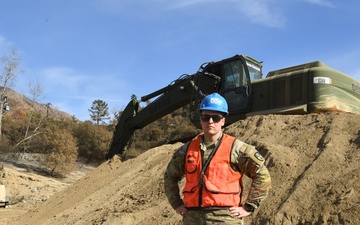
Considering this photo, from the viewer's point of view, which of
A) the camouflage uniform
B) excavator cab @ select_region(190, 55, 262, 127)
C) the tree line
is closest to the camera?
the camouflage uniform

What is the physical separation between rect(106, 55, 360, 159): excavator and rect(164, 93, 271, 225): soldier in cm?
620

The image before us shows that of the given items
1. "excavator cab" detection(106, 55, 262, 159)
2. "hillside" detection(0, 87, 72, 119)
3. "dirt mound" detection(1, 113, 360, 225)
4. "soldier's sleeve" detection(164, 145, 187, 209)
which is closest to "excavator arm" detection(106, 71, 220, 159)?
"excavator cab" detection(106, 55, 262, 159)

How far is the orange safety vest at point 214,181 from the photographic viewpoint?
9.92 feet

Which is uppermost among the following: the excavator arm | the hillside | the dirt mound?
the hillside

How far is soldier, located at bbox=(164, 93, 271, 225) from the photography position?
302cm

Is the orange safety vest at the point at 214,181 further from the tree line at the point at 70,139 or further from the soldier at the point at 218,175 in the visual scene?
the tree line at the point at 70,139

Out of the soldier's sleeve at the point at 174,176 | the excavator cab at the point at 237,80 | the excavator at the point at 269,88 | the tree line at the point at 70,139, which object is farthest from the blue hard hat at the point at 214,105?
the tree line at the point at 70,139

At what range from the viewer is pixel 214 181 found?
3045mm

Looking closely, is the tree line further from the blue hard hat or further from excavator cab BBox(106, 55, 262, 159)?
the blue hard hat

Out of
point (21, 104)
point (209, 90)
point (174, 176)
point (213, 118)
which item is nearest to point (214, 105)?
point (213, 118)

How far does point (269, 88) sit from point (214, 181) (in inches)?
274

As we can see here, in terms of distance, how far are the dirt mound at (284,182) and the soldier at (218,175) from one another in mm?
2295

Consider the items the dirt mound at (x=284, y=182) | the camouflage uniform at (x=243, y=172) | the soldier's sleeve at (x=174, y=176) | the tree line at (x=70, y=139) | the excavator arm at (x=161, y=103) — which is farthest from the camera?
the tree line at (x=70, y=139)

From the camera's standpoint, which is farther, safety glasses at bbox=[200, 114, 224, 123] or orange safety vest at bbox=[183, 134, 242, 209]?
safety glasses at bbox=[200, 114, 224, 123]
